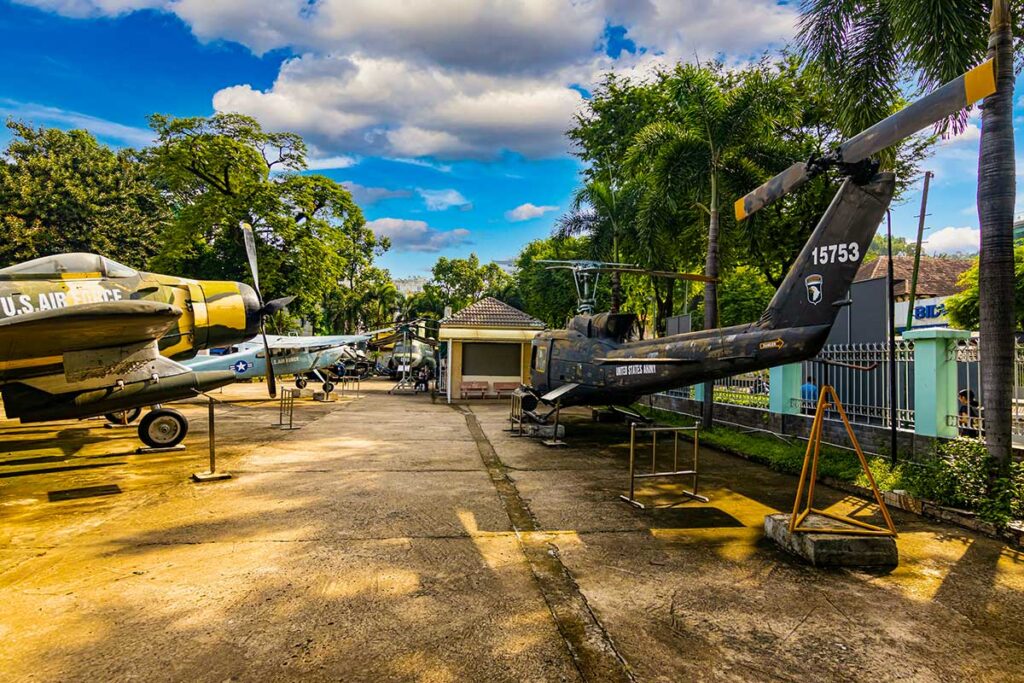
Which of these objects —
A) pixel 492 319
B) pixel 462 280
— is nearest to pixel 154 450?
pixel 492 319

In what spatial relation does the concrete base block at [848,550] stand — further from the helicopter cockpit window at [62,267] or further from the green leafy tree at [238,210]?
the green leafy tree at [238,210]

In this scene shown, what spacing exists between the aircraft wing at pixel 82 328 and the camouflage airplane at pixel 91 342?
0.4 inches

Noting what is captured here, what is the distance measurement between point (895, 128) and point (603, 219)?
15.9 m

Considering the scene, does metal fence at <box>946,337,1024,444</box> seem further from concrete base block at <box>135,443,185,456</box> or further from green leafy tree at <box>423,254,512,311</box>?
green leafy tree at <box>423,254,512,311</box>

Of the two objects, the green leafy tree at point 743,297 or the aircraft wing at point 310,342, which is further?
the green leafy tree at point 743,297

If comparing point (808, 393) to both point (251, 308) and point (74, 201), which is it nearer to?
point (251, 308)

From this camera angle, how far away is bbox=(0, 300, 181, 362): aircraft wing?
6.76m

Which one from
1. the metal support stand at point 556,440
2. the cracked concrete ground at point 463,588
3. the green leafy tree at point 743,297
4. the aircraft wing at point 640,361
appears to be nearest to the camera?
the cracked concrete ground at point 463,588

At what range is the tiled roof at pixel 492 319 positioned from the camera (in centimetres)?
2247

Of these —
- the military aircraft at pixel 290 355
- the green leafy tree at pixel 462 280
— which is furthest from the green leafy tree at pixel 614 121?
the green leafy tree at pixel 462 280

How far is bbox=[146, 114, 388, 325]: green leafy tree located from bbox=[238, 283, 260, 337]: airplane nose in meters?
15.6

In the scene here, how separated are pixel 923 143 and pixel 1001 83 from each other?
14784 millimetres

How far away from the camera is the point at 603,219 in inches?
832

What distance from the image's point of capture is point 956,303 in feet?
57.9
